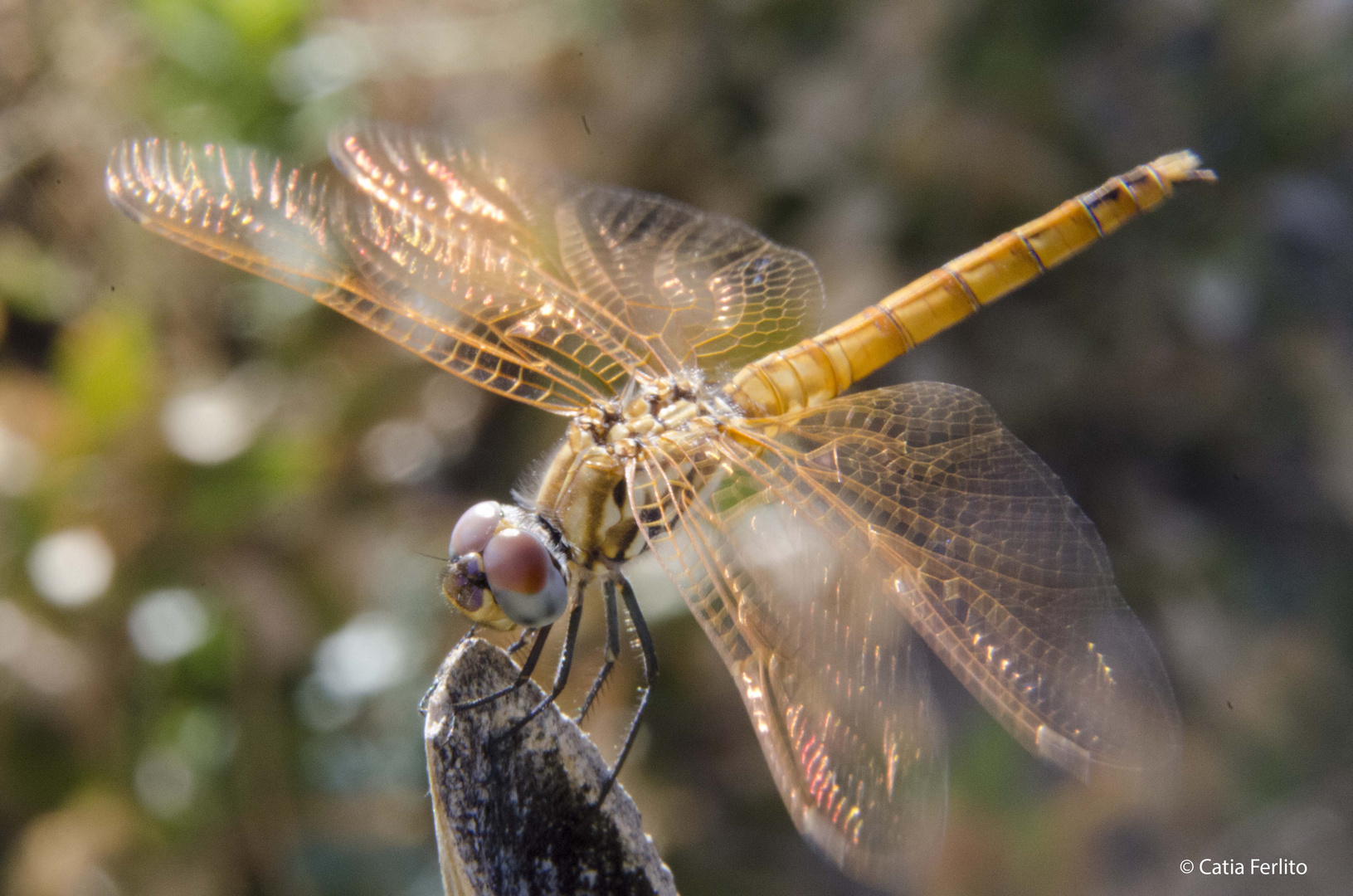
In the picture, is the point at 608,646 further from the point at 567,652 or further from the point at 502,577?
the point at 502,577

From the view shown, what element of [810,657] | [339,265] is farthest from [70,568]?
[810,657]

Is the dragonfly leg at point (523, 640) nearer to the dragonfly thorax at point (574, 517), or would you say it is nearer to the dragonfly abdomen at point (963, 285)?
the dragonfly thorax at point (574, 517)

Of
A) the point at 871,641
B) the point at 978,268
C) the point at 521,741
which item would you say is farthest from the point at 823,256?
the point at 521,741

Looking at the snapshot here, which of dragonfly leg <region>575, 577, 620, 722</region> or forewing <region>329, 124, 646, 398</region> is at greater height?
forewing <region>329, 124, 646, 398</region>

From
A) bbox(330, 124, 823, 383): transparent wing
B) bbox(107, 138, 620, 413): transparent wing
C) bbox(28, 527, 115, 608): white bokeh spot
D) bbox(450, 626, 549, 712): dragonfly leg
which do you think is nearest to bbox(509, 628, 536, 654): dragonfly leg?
bbox(450, 626, 549, 712): dragonfly leg

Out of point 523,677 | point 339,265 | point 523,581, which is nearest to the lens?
point 523,677

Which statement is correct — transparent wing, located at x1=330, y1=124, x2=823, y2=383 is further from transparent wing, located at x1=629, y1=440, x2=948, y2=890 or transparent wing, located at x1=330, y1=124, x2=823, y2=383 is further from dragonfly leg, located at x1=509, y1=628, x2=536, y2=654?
dragonfly leg, located at x1=509, y1=628, x2=536, y2=654

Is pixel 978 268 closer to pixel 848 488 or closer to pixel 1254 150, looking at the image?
pixel 848 488

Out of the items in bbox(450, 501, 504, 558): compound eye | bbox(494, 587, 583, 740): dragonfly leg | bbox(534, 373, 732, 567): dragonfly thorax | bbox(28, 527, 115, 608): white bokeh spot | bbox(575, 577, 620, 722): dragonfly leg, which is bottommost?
bbox(575, 577, 620, 722): dragonfly leg
